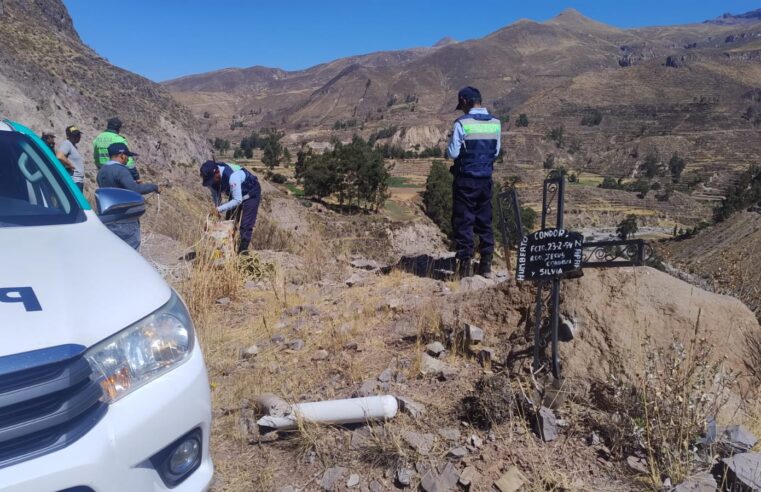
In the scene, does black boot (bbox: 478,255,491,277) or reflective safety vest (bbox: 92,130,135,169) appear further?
reflective safety vest (bbox: 92,130,135,169)

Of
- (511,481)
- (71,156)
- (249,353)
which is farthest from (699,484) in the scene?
(71,156)

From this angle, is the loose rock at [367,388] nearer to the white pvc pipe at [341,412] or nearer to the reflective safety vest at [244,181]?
the white pvc pipe at [341,412]

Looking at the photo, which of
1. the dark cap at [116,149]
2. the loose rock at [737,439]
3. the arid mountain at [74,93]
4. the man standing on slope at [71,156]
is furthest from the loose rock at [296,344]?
the arid mountain at [74,93]

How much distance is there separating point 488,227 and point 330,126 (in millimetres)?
171920

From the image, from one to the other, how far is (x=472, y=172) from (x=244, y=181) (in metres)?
2.89

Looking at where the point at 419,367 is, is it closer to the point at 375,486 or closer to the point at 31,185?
the point at 375,486

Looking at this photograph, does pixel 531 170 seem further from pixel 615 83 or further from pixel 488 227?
pixel 488 227

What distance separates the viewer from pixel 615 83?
135375mm

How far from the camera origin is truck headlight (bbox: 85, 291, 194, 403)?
70.9 inches

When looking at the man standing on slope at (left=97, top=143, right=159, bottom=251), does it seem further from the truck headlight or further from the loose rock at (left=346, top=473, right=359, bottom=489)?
the loose rock at (left=346, top=473, right=359, bottom=489)

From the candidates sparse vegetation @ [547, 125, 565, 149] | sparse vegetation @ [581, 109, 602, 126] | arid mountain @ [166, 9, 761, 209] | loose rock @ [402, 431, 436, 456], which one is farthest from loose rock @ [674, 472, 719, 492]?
sparse vegetation @ [581, 109, 602, 126]

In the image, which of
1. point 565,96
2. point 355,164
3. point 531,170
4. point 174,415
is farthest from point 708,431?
point 565,96

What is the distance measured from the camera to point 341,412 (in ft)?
9.18

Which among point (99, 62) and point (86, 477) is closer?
point (86, 477)
